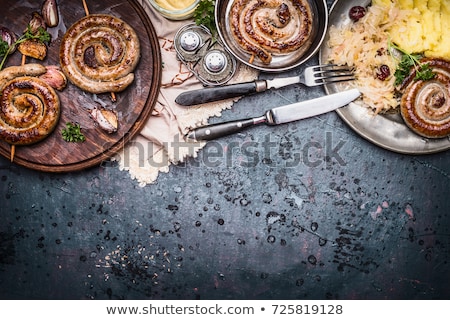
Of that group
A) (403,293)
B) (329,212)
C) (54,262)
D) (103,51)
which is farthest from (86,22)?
(403,293)

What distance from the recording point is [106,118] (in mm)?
3578

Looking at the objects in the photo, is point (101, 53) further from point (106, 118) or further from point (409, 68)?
point (409, 68)

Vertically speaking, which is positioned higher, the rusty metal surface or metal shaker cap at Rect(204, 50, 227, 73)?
metal shaker cap at Rect(204, 50, 227, 73)

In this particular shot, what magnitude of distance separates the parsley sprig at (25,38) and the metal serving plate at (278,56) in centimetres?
145

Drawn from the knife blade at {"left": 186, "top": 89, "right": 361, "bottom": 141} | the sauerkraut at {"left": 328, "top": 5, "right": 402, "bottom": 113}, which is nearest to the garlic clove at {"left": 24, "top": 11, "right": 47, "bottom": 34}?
the knife blade at {"left": 186, "top": 89, "right": 361, "bottom": 141}

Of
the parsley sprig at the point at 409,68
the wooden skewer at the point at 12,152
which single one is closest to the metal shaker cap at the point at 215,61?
the parsley sprig at the point at 409,68

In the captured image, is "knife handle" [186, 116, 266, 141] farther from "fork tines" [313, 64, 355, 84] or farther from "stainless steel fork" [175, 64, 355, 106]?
"fork tines" [313, 64, 355, 84]

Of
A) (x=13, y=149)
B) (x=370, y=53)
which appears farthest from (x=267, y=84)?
(x=13, y=149)

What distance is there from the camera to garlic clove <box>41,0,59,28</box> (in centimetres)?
355

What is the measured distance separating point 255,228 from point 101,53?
2.03m

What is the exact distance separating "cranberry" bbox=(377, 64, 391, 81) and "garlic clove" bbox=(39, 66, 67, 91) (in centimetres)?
267
